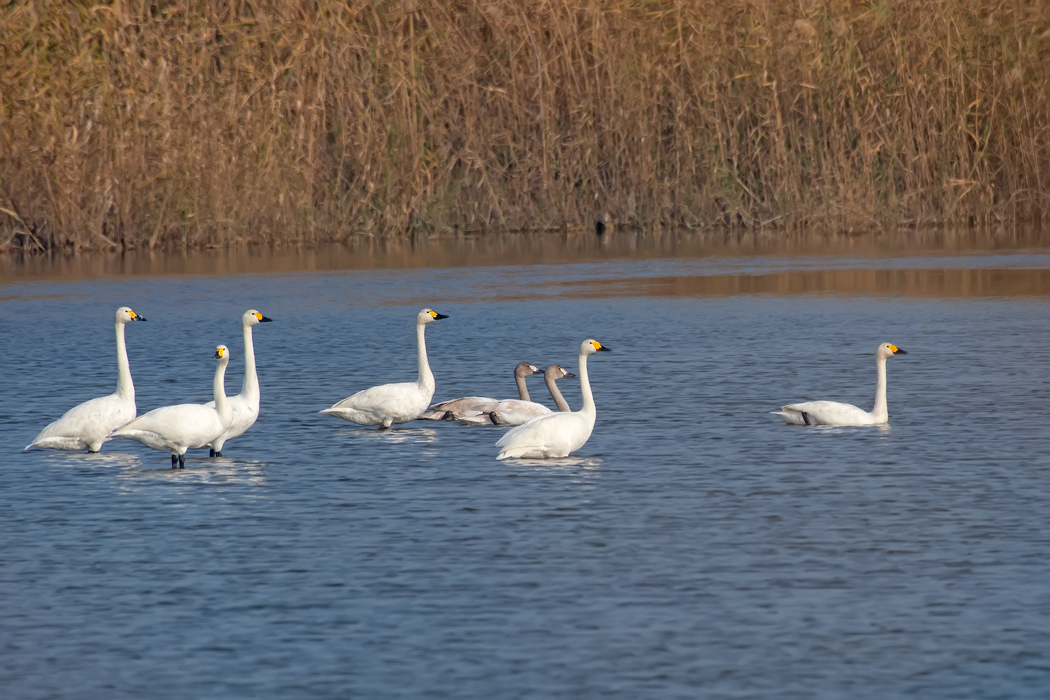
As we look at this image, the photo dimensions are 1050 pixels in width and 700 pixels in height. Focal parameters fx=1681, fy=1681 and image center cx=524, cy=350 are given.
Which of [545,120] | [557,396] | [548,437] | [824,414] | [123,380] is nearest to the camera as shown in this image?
[548,437]

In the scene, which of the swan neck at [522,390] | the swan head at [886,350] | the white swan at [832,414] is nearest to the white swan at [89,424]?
the swan neck at [522,390]

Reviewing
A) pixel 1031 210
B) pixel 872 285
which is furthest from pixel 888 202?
pixel 872 285

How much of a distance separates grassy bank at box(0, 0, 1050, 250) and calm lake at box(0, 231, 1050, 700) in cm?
704

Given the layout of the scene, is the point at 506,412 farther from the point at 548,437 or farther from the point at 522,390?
the point at 548,437

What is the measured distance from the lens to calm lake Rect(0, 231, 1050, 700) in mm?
5605

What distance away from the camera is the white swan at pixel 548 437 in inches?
365

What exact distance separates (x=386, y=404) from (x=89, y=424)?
1873mm

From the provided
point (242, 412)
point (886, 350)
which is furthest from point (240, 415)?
point (886, 350)

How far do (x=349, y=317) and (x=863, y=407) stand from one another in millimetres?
7350

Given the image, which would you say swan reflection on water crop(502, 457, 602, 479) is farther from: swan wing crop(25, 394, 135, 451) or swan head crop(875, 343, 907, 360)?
swan head crop(875, 343, 907, 360)

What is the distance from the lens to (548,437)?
9.28m

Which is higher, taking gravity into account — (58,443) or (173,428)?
(173,428)

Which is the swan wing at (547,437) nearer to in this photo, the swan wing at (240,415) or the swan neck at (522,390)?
the swan wing at (240,415)

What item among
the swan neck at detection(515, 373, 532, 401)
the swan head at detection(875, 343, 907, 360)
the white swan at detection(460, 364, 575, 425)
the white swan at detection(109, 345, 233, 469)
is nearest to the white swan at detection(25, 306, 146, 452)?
the white swan at detection(109, 345, 233, 469)
